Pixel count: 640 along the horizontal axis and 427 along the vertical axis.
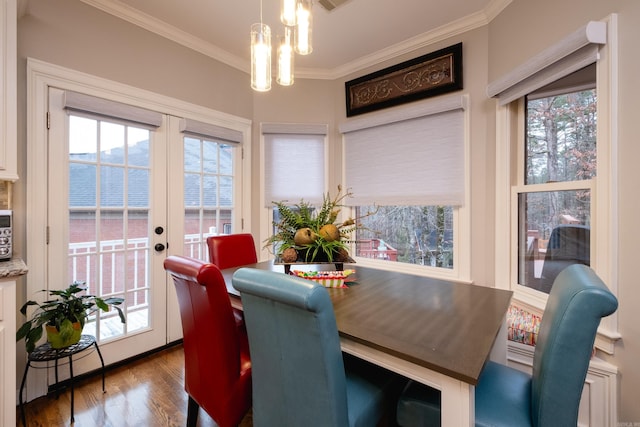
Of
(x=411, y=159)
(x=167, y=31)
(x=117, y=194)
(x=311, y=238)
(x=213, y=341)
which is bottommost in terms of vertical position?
(x=213, y=341)

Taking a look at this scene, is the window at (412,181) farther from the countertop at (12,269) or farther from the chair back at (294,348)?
the countertop at (12,269)

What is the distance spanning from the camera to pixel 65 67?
77.0 inches

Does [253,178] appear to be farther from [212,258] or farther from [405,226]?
[405,226]

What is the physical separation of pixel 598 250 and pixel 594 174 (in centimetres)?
43

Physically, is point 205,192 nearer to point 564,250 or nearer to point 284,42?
point 284,42

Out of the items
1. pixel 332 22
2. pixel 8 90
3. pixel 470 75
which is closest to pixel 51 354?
pixel 8 90

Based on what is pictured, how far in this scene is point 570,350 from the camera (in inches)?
32.9

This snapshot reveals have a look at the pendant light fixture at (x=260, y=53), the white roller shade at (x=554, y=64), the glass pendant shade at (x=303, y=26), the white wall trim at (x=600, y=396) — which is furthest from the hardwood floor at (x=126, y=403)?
the white roller shade at (x=554, y=64)

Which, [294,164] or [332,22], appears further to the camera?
[294,164]

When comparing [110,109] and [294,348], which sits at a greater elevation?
[110,109]

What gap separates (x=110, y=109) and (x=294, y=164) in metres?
1.67

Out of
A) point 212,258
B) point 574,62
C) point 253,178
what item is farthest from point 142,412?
point 574,62

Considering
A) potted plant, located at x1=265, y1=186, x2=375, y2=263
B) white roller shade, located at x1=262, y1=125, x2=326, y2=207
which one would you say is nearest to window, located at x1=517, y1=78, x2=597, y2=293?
potted plant, located at x1=265, y1=186, x2=375, y2=263

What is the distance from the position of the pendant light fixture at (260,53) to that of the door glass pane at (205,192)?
1.45 m
